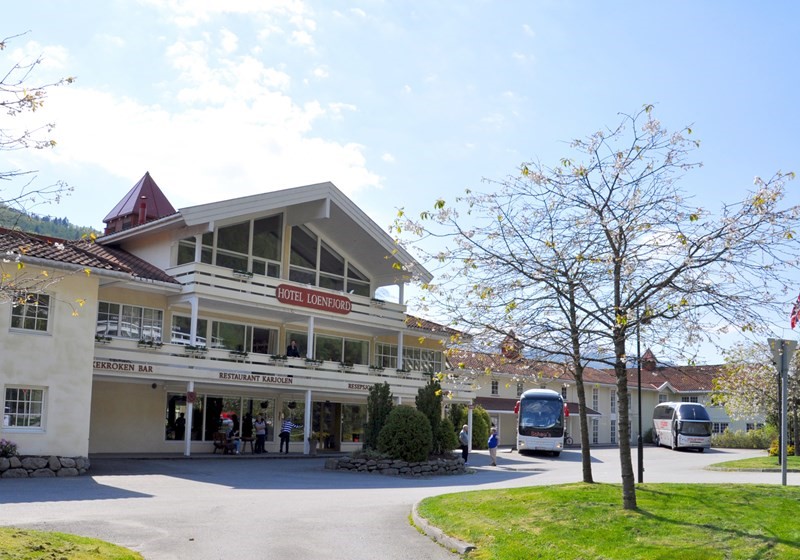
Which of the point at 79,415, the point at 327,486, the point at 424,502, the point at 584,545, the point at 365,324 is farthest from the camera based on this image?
the point at 365,324

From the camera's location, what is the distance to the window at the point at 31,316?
2236cm

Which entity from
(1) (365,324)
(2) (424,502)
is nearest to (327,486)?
(2) (424,502)

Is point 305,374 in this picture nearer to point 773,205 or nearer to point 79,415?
point 79,415

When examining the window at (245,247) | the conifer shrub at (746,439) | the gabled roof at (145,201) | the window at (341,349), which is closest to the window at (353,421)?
the window at (341,349)

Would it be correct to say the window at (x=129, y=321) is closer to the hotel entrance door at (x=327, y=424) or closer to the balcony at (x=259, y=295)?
the balcony at (x=259, y=295)

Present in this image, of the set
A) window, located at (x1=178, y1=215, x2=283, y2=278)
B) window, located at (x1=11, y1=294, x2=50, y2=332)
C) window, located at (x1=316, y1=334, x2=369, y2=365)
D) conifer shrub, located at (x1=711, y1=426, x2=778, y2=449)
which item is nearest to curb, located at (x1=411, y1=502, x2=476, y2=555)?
window, located at (x1=11, y1=294, x2=50, y2=332)

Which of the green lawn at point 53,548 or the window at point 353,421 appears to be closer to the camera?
the green lawn at point 53,548

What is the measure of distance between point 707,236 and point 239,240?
81.1 feet

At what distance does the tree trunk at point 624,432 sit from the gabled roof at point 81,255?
9939mm

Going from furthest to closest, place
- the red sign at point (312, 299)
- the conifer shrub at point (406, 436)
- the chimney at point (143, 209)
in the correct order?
the chimney at point (143, 209) → the red sign at point (312, 299) → the conifer shrub at point (406, 436)

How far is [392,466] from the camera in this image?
2569 cm

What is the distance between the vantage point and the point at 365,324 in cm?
3675

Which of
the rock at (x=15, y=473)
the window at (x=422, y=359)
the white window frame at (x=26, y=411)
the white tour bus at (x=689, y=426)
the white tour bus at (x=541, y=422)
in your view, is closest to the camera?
the rock at (x=15, y=473)

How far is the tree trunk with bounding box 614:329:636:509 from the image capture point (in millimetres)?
11516
